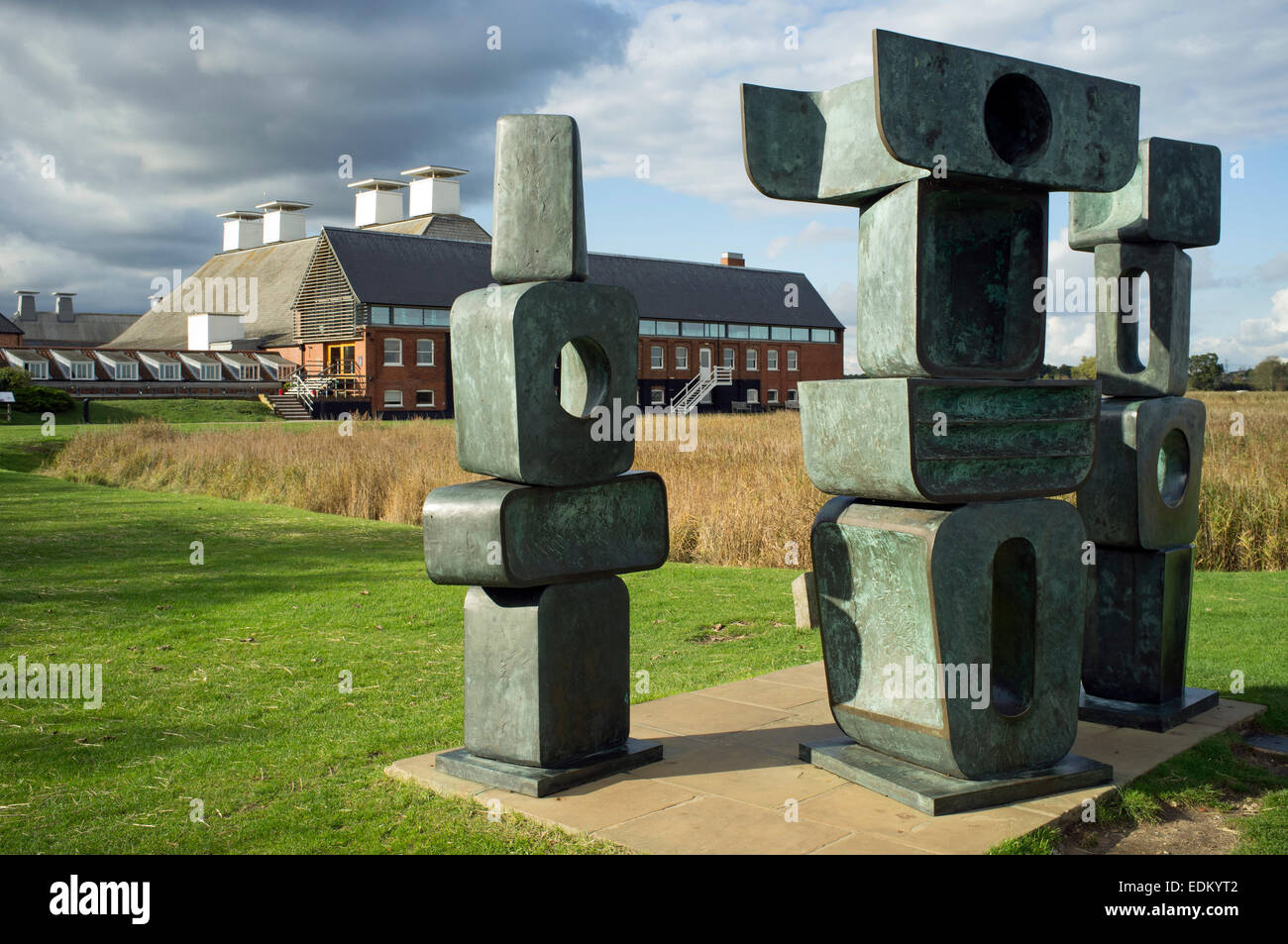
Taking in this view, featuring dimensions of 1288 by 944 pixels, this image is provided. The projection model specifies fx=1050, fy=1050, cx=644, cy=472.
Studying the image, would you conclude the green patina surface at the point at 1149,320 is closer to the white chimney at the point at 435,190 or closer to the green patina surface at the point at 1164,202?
the green patina surface at the point at 1164,202

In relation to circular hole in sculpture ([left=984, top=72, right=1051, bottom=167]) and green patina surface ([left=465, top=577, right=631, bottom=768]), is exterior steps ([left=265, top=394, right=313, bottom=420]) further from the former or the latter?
circular hole in sculpture ([left=984, top=72, right=1051, bottom=167])

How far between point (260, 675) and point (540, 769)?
3.05 m

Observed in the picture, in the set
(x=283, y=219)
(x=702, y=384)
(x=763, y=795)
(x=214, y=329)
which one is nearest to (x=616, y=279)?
(x=702, y=384)

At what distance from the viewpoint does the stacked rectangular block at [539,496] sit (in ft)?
13.8

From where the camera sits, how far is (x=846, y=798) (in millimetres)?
4164

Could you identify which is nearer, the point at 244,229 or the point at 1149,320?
the point at 1149,320

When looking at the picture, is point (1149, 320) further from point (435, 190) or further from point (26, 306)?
point (26, 306)

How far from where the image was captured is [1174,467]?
564 centimetres

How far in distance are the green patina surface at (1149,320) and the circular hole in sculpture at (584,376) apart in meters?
2.86

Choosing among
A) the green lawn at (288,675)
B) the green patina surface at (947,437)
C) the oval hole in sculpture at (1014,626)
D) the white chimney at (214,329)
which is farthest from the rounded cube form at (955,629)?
the white chimney at (214,329)

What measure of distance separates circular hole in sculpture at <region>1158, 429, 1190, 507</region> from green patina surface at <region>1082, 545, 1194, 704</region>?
0.97 ft
